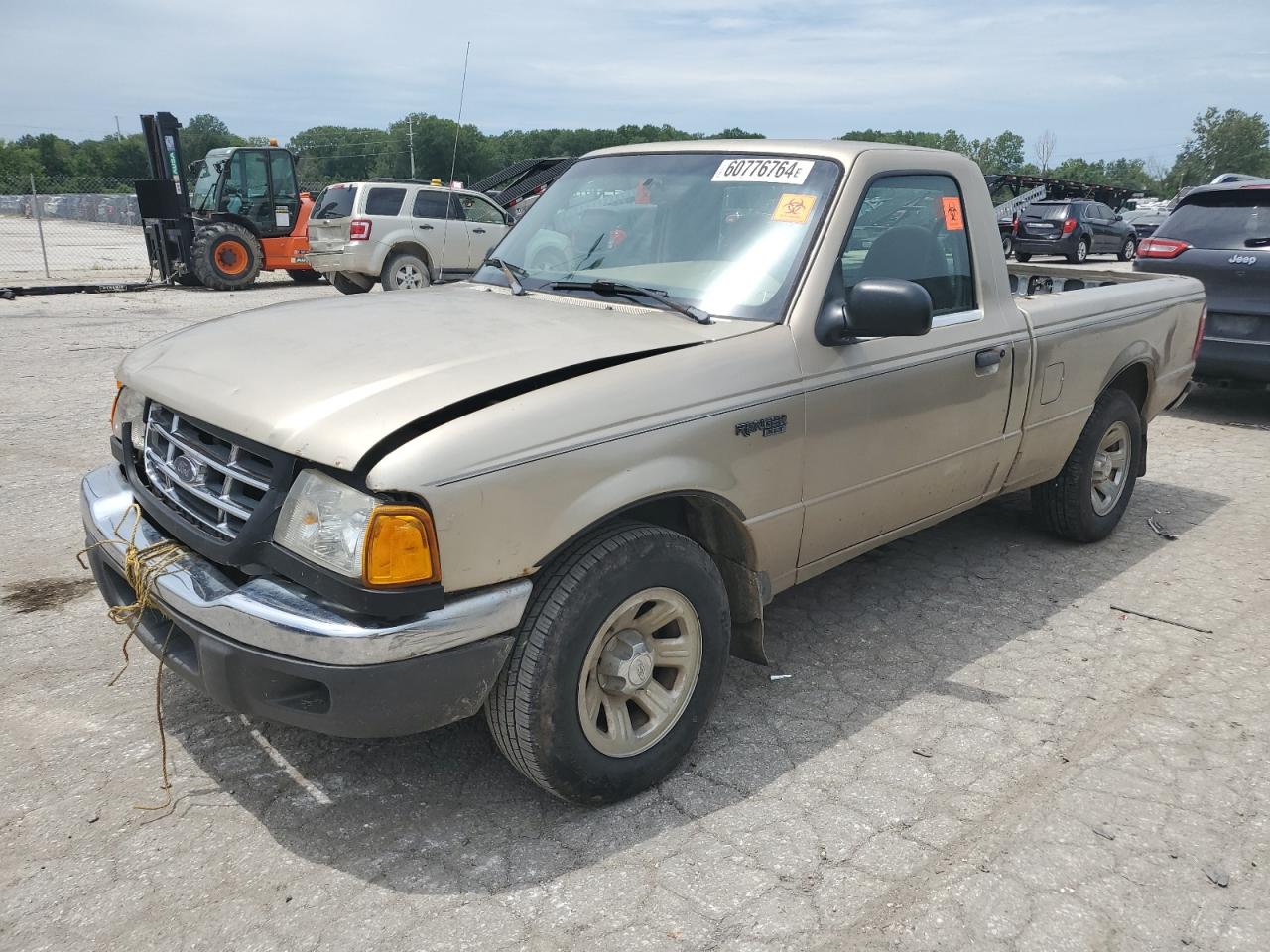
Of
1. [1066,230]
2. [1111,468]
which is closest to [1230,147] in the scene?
[1066,230]

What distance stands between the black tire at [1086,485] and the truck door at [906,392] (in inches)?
33.8

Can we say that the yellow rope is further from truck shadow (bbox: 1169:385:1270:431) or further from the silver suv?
the silver suv

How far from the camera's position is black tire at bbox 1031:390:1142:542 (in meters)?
4.75

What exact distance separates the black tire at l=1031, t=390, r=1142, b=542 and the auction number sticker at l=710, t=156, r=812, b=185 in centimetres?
220

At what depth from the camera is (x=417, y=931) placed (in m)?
2.36

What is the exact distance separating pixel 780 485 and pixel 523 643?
104 centimetres

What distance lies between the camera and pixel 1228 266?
7707mm

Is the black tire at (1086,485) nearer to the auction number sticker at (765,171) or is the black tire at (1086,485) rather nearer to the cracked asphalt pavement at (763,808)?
the cracked asphalt pavement at (763,808)

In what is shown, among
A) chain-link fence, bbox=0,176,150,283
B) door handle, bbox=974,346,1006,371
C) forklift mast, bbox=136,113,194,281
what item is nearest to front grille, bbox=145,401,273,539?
door handle, bbox=974,346,1006,371

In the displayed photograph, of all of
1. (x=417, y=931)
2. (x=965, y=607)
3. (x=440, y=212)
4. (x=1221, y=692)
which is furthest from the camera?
(x=440, y=212)

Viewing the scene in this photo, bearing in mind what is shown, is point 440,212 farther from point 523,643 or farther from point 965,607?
point 523,643

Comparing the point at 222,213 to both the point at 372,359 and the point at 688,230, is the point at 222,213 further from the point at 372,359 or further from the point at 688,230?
the point at 372,359

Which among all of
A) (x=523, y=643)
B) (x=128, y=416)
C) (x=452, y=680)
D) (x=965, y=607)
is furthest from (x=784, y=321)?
(x=128, y=416)

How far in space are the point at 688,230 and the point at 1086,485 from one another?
2603 millimetres
